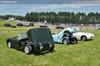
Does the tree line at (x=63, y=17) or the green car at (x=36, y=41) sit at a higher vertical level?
the green car at (x=36, y=41)

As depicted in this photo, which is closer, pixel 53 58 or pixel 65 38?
pixel 53 58

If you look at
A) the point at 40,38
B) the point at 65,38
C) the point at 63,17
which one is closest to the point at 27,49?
the point at 40,38

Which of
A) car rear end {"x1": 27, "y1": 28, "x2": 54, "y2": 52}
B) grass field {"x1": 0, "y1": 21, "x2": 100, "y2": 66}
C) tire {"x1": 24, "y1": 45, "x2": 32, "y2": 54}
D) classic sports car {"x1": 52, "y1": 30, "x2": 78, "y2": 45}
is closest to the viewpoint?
grass field {"x1": 0, "y1": 21, "x2": 100, "y2": 66}

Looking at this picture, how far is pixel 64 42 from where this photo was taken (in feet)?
66.8

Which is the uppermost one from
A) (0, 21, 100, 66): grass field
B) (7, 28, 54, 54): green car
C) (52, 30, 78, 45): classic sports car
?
(7, 28, 54, 54): green car

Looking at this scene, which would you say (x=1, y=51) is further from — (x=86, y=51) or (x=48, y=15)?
(x=48, y=15)

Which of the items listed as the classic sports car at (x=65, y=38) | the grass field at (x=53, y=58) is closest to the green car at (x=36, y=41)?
the grass field at (x=53, y=58)

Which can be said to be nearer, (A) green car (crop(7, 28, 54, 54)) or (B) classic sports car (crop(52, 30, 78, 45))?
(A) green car (crop(7, 28, 54, 54))

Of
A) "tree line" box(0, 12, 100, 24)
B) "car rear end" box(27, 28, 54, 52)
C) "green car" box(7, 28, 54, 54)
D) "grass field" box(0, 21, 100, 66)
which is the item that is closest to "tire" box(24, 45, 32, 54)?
"green car" box(7, 28, 54, 54)

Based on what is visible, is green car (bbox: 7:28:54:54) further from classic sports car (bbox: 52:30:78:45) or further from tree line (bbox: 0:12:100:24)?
tree line (bbox: 0:12:100:24)

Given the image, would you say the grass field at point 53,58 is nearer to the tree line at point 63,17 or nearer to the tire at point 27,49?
the tire at point 27,49

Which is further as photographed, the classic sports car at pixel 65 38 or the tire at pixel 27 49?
the classic sports car at pixel 65 38

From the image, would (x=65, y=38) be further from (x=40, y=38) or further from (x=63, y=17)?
(x=63, y=17)

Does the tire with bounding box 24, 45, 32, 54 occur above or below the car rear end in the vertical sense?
below
